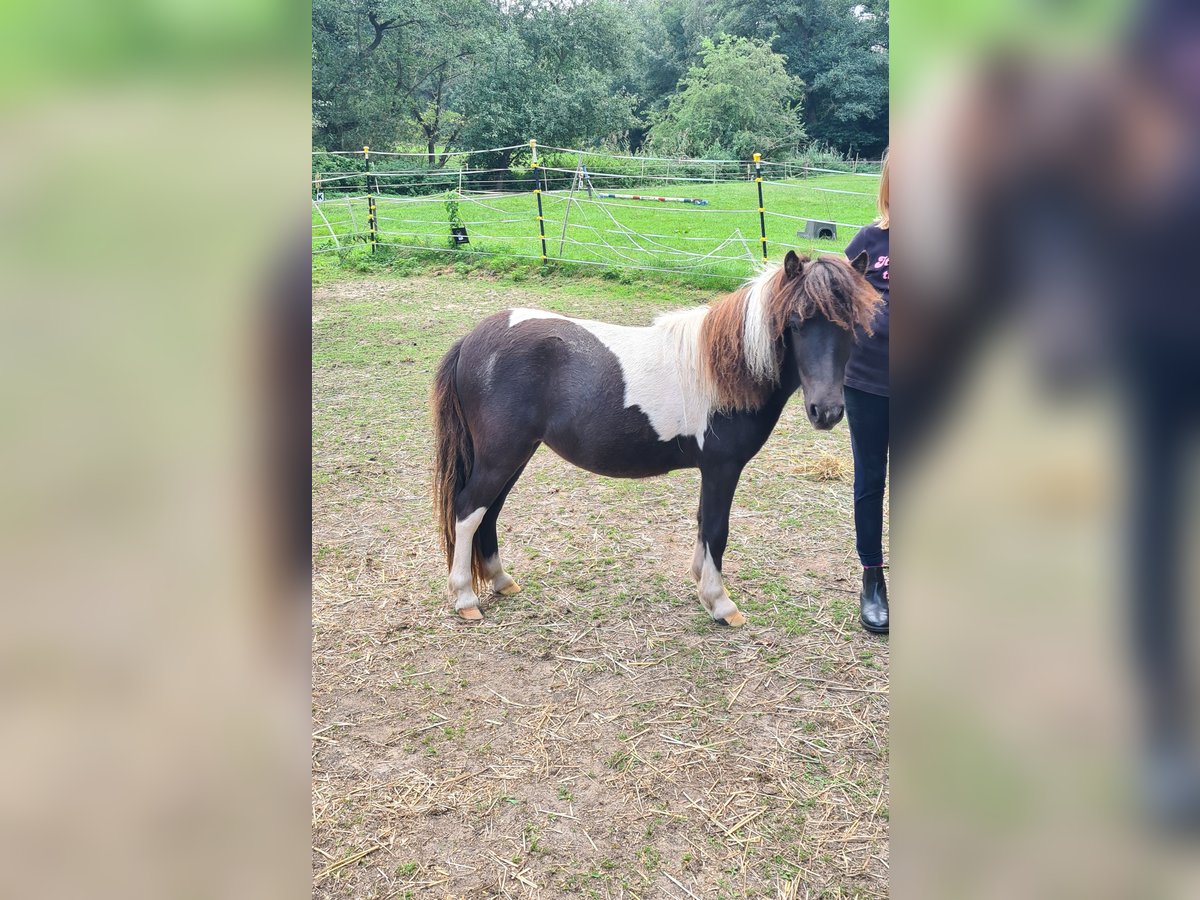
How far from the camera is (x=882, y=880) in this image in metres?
1.93

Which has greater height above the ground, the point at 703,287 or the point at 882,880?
the point at 703,287

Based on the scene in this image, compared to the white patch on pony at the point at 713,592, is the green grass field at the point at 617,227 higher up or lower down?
higher up

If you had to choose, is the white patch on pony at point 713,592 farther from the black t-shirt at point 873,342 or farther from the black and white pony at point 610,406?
the black t-shirt at point 873,342

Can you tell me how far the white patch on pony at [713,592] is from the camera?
309 centimetres

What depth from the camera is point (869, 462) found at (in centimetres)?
291

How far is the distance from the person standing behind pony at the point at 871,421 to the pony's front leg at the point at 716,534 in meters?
0.45

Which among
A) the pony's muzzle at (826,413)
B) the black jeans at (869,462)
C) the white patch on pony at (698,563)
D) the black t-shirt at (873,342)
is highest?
the black t-shirt at (873,342)

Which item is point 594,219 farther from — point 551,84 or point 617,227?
point 551,84

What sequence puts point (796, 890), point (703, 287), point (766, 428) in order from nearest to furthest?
point (796, 890) → point (766, 428) → point (703, 287)

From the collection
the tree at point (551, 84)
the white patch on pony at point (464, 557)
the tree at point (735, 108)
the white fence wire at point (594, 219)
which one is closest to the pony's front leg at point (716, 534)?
the white patch on pony at point (464, 557)

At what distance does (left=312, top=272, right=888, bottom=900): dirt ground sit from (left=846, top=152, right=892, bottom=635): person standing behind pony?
172mm

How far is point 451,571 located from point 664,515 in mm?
1341
